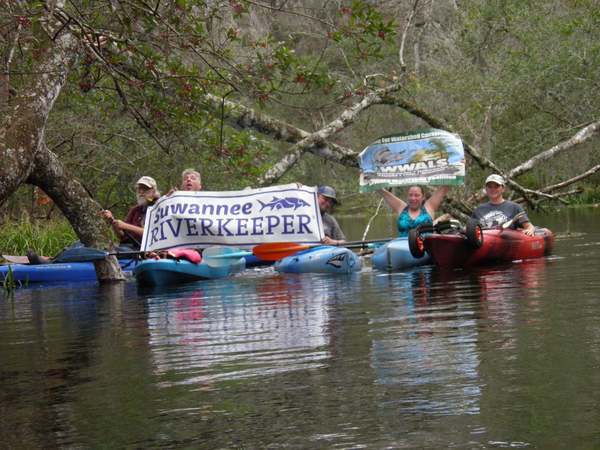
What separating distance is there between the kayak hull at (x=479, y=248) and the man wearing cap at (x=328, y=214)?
1.65 meters

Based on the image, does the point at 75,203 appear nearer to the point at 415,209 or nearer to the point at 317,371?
the point at 415,209

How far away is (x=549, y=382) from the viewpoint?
215 inches

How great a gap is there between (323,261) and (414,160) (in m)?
2.74

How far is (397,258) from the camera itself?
15.0m

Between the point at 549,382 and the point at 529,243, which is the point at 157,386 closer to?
the point at 549,382

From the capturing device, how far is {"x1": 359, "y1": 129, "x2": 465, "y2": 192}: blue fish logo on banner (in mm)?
16469

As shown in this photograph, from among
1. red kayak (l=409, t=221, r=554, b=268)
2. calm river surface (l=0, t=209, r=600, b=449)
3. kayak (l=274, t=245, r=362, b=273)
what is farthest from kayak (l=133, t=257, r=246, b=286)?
calm river surface (l=0, t=209, r=600, b=449)

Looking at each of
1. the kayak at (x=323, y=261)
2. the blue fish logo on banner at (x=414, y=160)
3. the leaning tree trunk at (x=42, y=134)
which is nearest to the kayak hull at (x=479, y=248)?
the kayak at (x=323, y=261)

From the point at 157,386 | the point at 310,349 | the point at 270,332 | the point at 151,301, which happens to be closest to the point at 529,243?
the point at 151,301

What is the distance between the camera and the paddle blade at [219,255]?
15.1 m

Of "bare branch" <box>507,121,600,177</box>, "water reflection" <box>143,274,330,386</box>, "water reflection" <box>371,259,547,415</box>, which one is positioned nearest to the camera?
"water reflection" <box>371,259,547,415</box>

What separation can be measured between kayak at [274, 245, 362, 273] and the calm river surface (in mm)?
3392

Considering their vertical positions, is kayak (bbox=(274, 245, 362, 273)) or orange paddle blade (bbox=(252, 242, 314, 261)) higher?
orange paddle blade (bbox=(252, 242, 314, 261))

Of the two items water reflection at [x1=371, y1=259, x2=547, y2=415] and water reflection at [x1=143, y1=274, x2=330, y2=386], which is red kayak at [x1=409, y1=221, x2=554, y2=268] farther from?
water reflection at [x1=143, y1=274, x2=330, y2=386]
